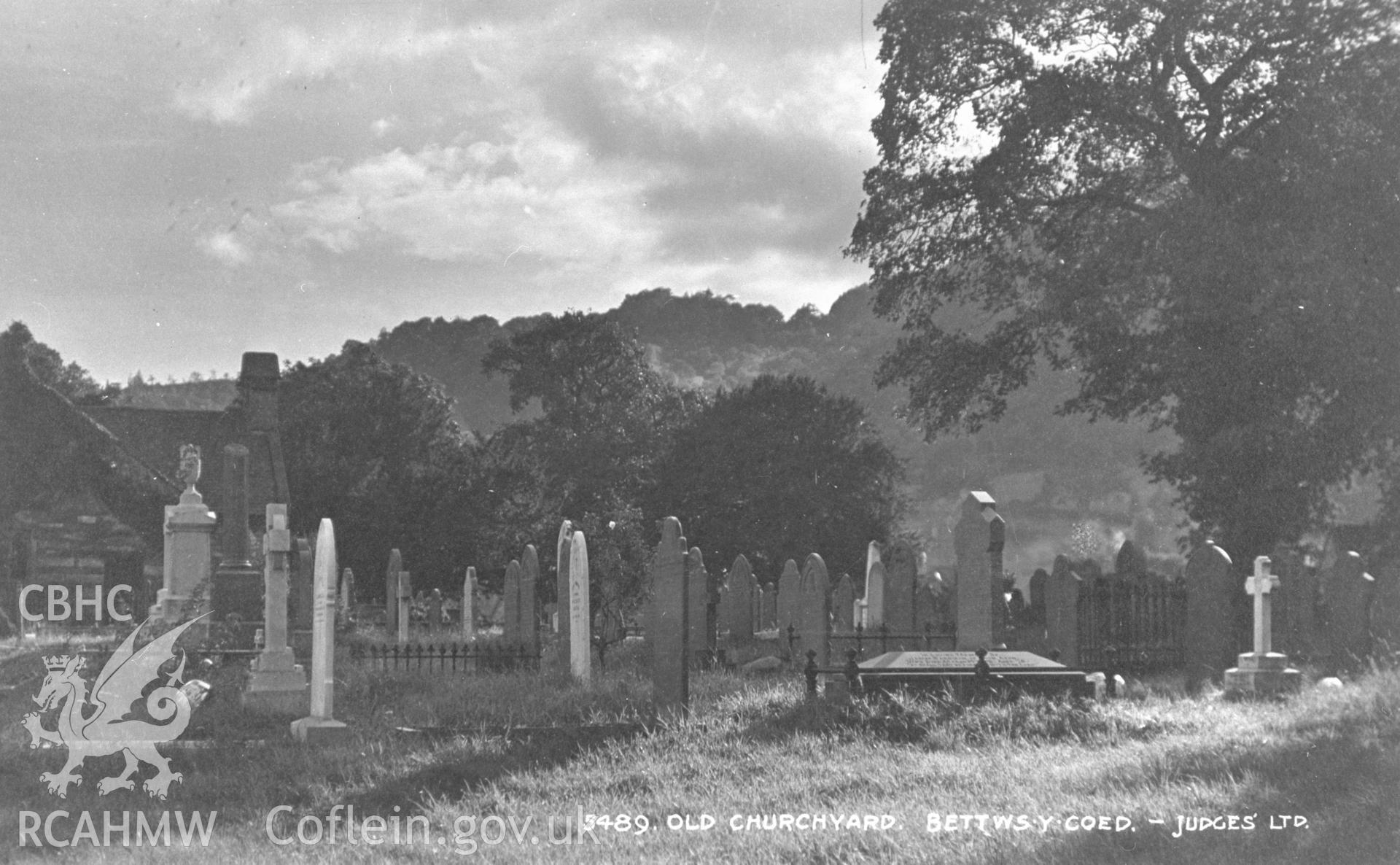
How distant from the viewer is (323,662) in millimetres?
11219

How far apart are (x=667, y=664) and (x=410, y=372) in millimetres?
39879

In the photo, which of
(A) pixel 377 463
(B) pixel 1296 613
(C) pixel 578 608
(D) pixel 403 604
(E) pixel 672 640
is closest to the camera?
(E) pixel 672 640

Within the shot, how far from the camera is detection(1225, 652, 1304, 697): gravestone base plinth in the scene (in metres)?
14.8

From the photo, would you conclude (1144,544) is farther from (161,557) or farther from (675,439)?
(161,557)

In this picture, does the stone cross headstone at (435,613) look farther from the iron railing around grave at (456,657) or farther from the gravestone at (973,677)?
the gravestone at (973,677)

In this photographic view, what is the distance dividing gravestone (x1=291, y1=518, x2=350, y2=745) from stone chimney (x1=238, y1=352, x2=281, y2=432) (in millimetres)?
18432

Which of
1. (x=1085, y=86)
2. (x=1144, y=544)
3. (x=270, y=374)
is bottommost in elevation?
(x=1144, y=544)

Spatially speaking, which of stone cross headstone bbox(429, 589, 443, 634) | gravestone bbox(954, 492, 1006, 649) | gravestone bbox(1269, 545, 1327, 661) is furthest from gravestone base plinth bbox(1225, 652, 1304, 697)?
stone cross headstone bbox(429, 589, 443, 634)

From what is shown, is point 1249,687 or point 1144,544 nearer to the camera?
point 1249,687

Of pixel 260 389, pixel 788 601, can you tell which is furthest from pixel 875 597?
pixel 260 389

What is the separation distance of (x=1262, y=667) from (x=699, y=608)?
8616 millimetres

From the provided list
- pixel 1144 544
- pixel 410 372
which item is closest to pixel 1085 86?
pixel 410 372

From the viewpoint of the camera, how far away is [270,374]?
29.4 metres

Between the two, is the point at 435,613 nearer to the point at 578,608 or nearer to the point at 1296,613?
the point at 578,608
